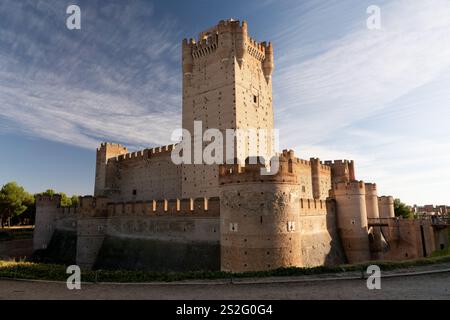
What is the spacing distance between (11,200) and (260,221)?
4635 cm

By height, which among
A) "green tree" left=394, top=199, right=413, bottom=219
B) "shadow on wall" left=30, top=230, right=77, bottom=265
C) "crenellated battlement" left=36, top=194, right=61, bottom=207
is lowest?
"shadow on wall" left=30, top=230, right=77, bottom=265

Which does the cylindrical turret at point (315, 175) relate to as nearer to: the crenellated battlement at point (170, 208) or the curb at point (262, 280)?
the crenellated battlement at point (170, 208)

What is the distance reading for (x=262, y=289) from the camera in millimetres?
8367

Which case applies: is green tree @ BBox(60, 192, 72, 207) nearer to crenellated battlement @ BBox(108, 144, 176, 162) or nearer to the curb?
crenellated battlement @ BBox(108, 144, 176, 162)

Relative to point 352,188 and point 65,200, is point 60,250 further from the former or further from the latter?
point 65,200

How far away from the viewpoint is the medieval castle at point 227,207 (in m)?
14.2

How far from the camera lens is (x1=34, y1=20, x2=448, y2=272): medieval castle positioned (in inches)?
557

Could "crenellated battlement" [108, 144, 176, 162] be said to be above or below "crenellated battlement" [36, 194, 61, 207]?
above

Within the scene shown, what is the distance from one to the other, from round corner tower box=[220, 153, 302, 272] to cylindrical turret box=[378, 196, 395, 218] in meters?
21.2

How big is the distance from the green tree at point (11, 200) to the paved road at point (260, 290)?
44.1 metres

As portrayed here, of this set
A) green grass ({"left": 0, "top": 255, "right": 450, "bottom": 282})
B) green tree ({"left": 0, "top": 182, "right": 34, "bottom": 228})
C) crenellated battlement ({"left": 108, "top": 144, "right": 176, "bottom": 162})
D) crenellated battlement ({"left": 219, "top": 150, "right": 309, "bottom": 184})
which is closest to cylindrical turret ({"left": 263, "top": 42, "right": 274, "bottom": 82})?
crenellated battlement ({"left": 108, "top": 144, "right": 176, "bottom": 162})

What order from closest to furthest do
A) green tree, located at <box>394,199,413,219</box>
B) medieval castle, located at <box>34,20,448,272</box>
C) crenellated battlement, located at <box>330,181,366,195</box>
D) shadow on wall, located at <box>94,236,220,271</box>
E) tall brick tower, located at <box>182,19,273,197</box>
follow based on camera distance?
medieval castle, located at <box>34,20,448,272</box>, shadow on wall, located at <box>94,236,220,271</box>, crenellated battlement, located at <box>330,181,366,195</box>, tall brick tower, located at <box>182,19,273,197</box>, green tree, located at <box>394,199,413,219</box>

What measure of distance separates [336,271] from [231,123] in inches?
673
